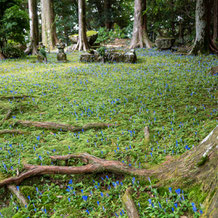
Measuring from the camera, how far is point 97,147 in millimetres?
4801

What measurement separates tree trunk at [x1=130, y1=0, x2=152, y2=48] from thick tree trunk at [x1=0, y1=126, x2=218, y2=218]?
18366mm

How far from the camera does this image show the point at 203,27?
1445 centimetres

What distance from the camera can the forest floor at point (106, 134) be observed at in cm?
321

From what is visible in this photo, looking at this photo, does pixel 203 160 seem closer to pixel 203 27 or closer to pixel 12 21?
pixel 203 27

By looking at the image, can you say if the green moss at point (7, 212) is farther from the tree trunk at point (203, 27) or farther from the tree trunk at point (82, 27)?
the tree trunk at point (82, 27)

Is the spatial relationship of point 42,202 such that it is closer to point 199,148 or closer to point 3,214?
point 3,214

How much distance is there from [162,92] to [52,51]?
1895 centimetres

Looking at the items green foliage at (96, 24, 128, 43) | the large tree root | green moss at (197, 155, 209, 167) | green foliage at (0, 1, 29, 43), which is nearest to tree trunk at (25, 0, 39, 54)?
green foliage at (0, 1, 29, 43)

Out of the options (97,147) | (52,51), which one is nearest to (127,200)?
(97,147)

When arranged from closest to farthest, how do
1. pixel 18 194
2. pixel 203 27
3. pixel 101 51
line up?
1. pixel 18 194
2. pixel 203 27
3. pixel 101 51

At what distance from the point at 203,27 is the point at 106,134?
12736 mm

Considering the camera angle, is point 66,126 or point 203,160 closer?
point 203,160

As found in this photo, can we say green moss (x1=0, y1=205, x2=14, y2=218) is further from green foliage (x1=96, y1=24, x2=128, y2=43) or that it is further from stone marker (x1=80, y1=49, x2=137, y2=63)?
green foliage (x1=96, y1=24, x2=128, y2=43)

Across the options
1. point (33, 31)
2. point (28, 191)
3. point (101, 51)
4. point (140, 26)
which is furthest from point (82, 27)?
point (28, 191)
